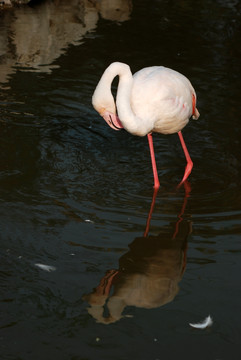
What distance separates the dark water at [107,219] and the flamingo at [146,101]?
0.54m

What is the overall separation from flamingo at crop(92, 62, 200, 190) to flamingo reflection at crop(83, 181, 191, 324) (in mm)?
904

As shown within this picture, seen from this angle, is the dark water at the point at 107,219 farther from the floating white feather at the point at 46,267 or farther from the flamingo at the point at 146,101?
the flamingo at the point at 146,101

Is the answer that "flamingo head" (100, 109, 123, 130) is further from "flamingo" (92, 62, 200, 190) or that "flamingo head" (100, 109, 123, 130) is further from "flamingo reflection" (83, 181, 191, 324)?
"flamingo reflection" (83, 181, 191, 324)

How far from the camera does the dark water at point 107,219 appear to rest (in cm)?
379

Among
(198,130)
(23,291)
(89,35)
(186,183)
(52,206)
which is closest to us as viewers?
(23,291)

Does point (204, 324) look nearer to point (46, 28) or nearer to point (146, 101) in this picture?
point (146, 101)

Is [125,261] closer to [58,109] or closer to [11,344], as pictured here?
[11,344]

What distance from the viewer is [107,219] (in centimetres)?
521

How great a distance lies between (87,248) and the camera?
475cm

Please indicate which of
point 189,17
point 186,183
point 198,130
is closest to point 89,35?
point 189,17

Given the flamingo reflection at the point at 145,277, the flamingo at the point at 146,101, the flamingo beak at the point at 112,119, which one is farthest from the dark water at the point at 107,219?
the flamingo beak at the point at 112,119

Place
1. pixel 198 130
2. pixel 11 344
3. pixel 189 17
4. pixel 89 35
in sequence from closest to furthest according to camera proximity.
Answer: pixel 11 344 → pixel 198 130 → pixel 89 35 → pixel 189 17

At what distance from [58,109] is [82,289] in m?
3.86

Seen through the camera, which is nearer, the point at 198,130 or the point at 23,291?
the point at 23,291
